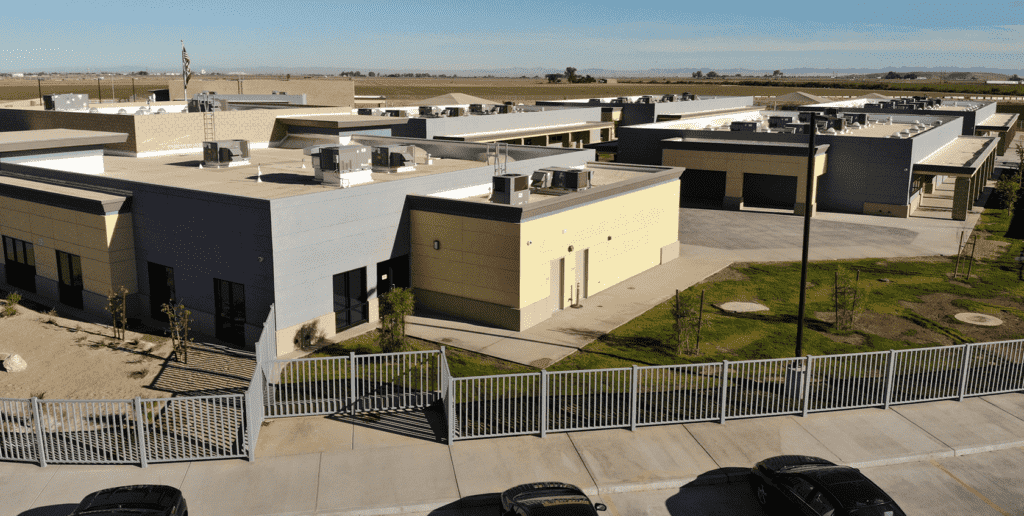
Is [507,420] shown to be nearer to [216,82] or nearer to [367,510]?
[367,510]

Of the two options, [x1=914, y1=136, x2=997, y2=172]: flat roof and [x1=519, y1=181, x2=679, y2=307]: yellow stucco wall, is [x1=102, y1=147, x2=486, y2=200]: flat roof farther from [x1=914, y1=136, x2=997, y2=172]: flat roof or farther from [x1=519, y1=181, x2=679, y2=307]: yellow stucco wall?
[x1=914, y1=136, x2=997, y2=172]: flat roof

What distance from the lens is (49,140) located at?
29.7 meters

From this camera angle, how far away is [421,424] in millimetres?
18250

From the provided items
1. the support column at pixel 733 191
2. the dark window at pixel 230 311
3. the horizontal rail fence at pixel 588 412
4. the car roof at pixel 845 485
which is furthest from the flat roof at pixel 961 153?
the dark window at pixel 230 311

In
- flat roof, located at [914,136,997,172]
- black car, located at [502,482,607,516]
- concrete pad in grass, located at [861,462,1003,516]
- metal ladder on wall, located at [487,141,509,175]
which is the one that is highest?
metal ladder on wall, located at [487,141,509,175]

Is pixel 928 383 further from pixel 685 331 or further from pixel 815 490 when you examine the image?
pixel 815 490

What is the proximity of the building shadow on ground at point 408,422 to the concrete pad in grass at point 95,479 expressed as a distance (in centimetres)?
394

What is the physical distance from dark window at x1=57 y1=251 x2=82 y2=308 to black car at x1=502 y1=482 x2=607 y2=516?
20728 mm

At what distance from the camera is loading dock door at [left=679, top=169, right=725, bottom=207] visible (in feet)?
177

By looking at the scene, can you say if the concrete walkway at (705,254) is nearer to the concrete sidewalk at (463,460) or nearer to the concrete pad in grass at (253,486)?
the concrete sidewalk at (463,460)

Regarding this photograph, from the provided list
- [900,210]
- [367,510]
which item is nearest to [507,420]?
[367,510]

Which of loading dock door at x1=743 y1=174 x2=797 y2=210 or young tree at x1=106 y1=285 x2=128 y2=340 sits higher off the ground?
loading dock door at x1=743 y1=174 x2=797 y2=210

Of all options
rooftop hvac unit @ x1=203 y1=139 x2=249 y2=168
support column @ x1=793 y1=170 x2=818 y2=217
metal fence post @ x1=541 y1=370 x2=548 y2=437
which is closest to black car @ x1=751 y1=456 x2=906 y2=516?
metal fence post @ x1=541 y1=370 x2=548 y2=437

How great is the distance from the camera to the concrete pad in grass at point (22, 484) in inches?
568
